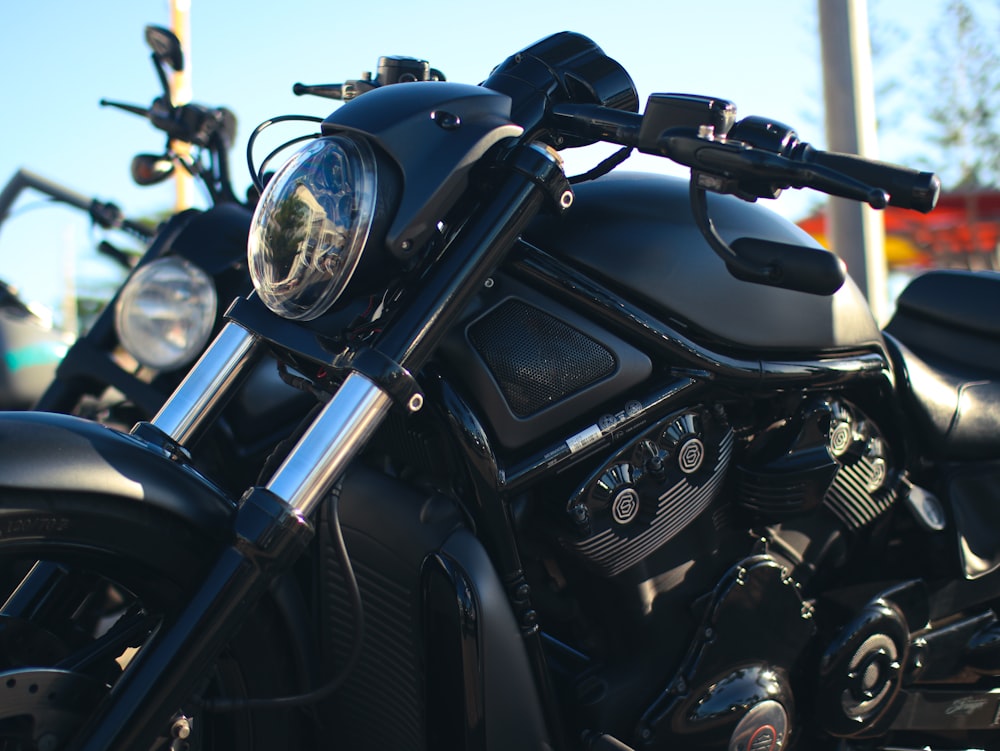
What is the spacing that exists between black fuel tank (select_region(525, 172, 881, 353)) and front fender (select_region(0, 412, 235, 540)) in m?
0.64


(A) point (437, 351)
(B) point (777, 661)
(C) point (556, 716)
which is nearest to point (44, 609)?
(A) point (437, 351)

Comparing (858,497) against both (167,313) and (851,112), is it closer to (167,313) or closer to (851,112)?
(167,313)

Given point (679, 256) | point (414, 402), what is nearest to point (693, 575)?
point (679, 256)

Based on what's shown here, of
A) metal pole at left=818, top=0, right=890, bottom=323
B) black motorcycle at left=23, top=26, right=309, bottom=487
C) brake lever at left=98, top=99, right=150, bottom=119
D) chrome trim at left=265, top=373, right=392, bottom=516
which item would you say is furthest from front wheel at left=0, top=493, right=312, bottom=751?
metal pole at left=818, top=0, right=890, bottom=323

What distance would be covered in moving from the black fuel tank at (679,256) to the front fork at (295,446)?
Result: 0.43 ft

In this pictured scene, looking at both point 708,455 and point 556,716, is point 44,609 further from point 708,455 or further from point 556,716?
point 708,455

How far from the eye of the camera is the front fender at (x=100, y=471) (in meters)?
1.19

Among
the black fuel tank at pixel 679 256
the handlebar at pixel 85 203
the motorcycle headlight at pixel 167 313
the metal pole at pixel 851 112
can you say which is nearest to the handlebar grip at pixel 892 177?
the black fuel tank at pixel 679 256

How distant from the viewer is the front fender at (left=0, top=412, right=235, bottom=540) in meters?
1.19

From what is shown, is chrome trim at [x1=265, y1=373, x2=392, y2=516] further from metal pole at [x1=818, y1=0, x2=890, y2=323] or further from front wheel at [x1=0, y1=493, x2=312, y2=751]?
metal pole at [x1=818, y1=0, x2=890, y2=323]

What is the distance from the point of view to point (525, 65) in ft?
5.31

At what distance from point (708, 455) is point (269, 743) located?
81 centimetres

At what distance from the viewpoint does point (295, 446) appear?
4.45 feet

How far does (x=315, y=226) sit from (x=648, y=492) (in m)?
0.66
